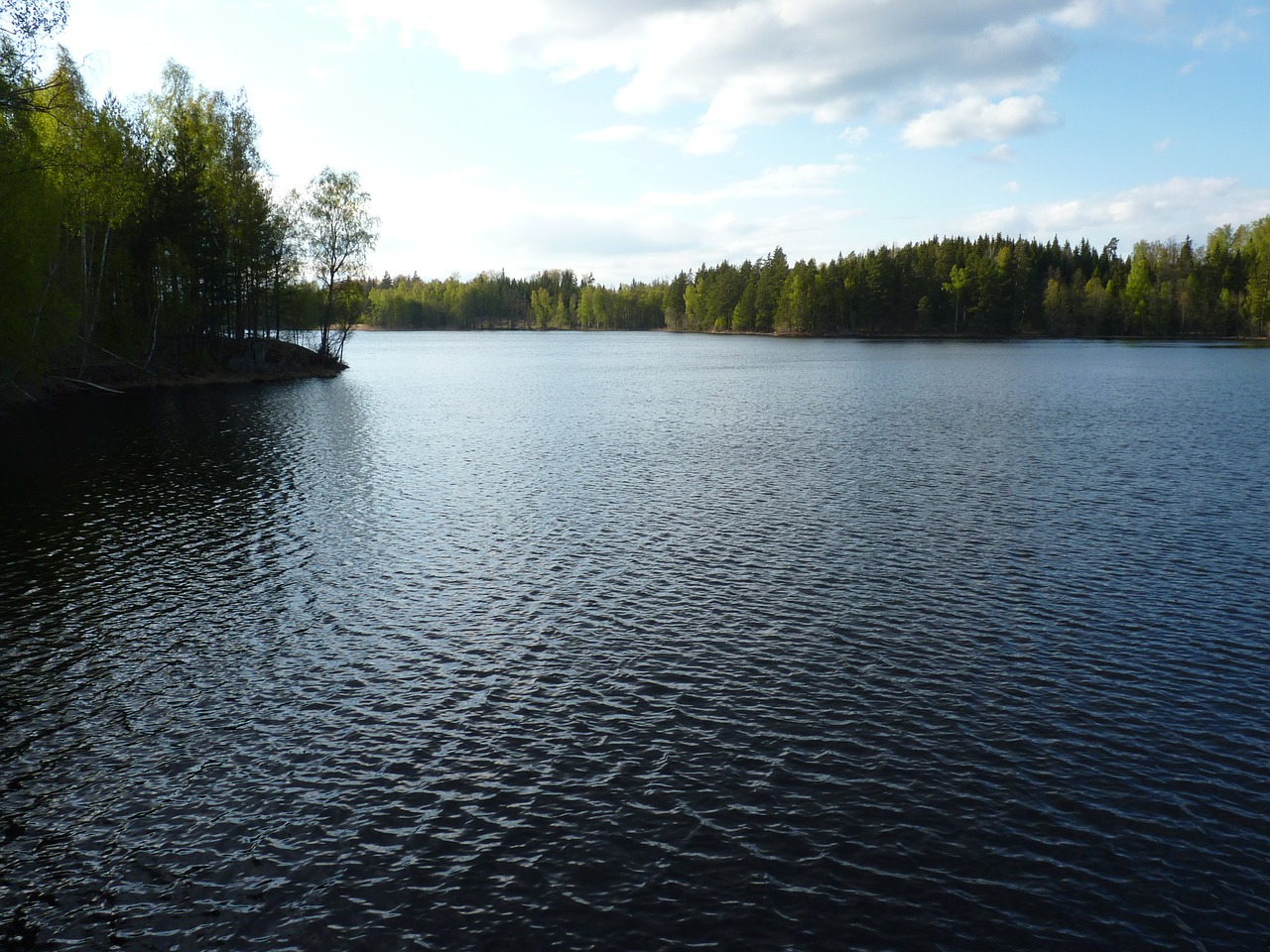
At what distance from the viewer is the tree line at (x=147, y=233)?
5131 centimetres

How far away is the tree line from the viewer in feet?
168

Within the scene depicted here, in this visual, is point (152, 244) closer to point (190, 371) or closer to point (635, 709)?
point (190, 371)

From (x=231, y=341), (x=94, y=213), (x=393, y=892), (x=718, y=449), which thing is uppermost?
(x=94, y=213)

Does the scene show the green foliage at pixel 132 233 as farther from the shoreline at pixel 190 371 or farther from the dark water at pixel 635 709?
the dark water at pixel 635 709

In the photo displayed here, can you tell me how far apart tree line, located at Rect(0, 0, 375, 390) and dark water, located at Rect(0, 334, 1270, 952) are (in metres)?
18.1

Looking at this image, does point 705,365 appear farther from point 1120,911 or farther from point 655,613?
point 1120,911

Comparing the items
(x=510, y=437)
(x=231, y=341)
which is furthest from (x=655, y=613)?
(x=231, y=341)

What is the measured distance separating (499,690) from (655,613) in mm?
6901

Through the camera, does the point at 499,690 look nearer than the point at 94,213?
Yes

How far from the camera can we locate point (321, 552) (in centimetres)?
3369

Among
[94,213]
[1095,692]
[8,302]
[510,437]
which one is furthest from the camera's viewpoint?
[94,213]

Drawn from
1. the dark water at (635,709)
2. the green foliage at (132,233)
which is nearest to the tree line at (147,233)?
the green foliage at (132,233)

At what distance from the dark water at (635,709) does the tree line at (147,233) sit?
18099 mm

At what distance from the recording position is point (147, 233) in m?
83.2
